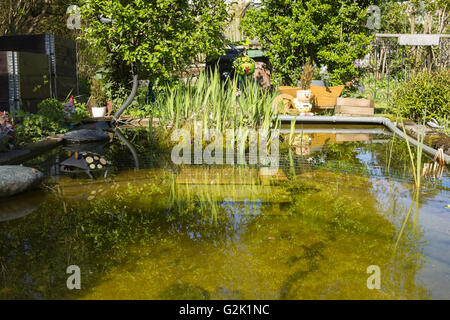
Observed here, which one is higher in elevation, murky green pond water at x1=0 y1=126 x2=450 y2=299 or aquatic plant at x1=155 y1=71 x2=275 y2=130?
aquatic plant at x1=155 y1=71 x2=275 y2=130

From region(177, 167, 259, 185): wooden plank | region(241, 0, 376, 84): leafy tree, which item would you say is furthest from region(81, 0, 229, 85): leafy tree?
region(241, 0, 376, 84): leafy tree

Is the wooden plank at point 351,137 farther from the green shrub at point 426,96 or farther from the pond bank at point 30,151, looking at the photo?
the pond bank at point 30,151

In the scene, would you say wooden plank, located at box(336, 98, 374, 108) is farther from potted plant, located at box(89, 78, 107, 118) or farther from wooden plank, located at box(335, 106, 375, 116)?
potted plant, located at box(89, 78, 107, 118)

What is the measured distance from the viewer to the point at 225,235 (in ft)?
10.7

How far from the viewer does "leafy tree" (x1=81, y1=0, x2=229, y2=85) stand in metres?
8.28

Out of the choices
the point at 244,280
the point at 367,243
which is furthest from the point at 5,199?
the point at 367,243

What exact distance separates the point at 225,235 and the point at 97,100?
8.27 m

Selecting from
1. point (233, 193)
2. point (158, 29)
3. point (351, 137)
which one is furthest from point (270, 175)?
point (158, 29)

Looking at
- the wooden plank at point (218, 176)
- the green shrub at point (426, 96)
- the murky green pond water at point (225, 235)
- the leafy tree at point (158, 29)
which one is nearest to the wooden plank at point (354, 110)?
the green shrub at point (426, 96)

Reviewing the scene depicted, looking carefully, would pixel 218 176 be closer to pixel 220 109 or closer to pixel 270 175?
pixel 270 175

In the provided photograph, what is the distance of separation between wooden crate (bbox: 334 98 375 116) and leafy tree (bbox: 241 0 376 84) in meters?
1.62

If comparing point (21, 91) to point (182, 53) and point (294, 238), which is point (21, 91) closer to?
point (182, 53)

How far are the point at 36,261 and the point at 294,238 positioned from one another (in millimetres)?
1817

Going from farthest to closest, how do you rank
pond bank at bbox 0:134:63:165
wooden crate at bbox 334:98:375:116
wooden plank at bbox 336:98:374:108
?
wooden plank at bbox 336:98:374:108 < wooden crate at bbox 334:98:375:116 < pond bank at bbox 0:134:63:165
